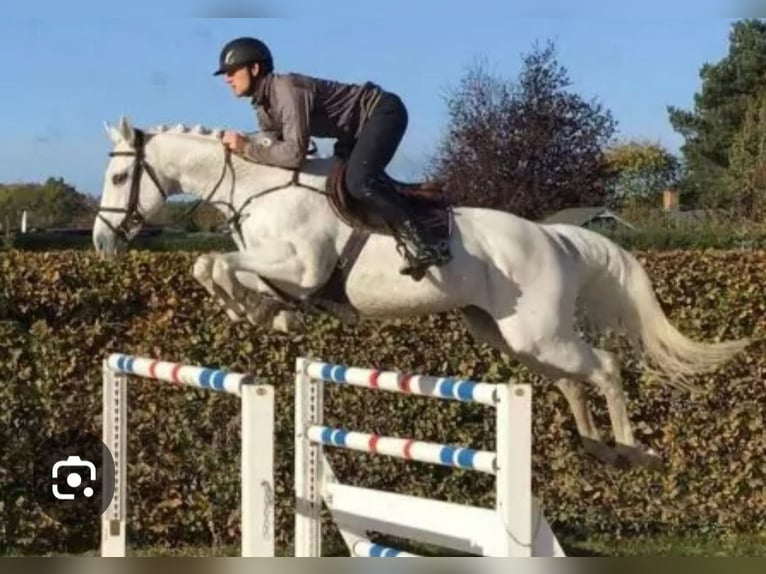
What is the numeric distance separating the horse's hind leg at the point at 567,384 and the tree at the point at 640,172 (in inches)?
865

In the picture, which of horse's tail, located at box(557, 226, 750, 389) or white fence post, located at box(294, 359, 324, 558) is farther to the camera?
white fence post, located at box(294, 359, 324, 558)

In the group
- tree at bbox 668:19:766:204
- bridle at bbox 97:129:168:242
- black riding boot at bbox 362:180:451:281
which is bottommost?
black riding boot at bbox 362:180:451:281

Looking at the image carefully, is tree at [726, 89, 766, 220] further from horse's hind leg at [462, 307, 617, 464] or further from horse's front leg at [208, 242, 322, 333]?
horse's front leg at [208, 242, 322, 333]

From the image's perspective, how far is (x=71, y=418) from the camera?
21.1 ft

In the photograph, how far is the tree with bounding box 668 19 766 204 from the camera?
95.9 ft

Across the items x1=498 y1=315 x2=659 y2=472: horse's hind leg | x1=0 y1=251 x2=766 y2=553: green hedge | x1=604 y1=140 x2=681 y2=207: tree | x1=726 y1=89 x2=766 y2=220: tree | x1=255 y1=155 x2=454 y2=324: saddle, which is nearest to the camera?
x1=255 y1=155 x2=454 y2=324: saddle

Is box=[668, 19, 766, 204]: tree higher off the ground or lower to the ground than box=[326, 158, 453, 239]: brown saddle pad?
higher

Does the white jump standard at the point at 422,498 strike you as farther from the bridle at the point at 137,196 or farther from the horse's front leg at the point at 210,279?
the bridle at the point at 137,196

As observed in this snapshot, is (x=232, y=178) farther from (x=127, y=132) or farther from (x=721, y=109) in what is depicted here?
(x=721, y=109)

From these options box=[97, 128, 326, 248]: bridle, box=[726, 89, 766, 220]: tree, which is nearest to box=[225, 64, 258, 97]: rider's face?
box=[97, 128, 326, 248]: bridle

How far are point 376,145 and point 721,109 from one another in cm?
2973

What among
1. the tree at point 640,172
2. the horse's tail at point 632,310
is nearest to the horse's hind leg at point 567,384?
the horse's tail at point 632,310

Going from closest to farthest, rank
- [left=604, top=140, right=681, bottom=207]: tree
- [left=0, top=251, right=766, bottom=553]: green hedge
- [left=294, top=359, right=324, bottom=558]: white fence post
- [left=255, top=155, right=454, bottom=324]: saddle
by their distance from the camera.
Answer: [left=255, top=155, right=454, bottom=324]: saddle, [left=294, top=359, right=324, bottom=558]: white fence post, [left=0, top=251, right=766, bottom=553]: green hedge, [left=604, top=140, right=681, bottom=207]: tree

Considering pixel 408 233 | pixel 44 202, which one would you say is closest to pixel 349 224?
pixel 408 233
